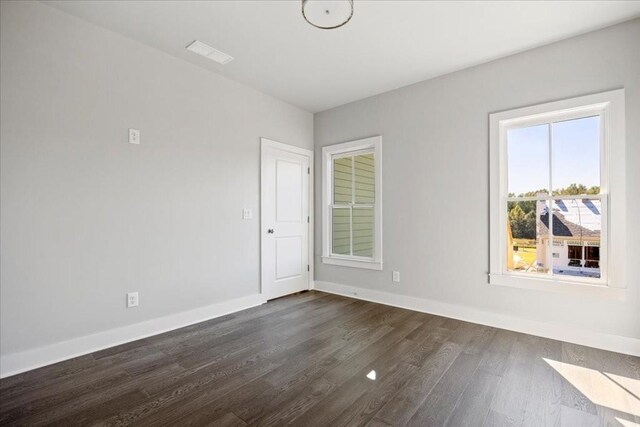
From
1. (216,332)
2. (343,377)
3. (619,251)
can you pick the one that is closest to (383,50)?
(619,251)

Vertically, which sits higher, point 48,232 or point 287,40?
point 287,40

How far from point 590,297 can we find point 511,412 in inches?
63.3

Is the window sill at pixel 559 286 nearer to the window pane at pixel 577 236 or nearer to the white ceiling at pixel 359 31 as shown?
the window pane at pixel 577 236

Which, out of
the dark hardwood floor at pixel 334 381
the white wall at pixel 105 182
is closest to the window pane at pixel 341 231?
the white wall at pixel 105 182

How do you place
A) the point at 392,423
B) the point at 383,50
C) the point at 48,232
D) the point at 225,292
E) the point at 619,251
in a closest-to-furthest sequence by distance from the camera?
the point at 392,423 → the point at 48,232 → the point at 619,251 → the point at 383,50 → the point at 225,292

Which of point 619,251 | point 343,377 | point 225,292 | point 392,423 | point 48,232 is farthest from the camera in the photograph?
point 225,292

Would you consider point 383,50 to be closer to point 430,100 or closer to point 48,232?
point 430,100

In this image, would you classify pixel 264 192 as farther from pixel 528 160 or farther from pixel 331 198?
pixel 528 160

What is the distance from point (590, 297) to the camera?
271 cm

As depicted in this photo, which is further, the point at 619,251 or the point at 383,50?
the point at 383,50

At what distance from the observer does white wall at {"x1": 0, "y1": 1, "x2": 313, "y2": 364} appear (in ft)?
7.52

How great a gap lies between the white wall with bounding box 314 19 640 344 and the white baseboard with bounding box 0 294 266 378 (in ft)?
5.99

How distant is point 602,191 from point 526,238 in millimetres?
721

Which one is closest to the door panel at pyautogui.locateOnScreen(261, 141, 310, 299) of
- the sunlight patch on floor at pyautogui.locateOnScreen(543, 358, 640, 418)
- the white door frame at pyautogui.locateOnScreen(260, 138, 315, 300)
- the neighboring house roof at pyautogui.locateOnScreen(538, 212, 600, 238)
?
the white door frame at pyautogui.locateOnScreen(260, 138, 315, 300)
